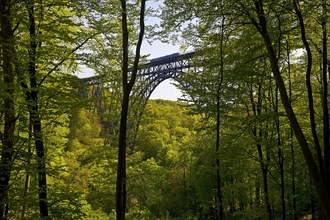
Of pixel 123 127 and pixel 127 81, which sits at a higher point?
pixel 127 81

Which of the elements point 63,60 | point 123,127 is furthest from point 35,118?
point 123,127

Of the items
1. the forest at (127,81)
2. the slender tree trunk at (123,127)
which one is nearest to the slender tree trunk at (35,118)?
the forest at (127,81)

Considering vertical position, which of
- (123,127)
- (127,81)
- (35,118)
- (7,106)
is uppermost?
(127,81)

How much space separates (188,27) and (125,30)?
5.18 ft

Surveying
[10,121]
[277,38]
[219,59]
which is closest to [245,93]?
[219,59]

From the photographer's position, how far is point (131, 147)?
35.9ft

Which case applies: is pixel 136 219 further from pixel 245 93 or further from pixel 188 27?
pixel 188 27

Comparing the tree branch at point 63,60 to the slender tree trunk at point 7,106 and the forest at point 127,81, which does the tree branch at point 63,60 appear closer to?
the forest at point 127,81

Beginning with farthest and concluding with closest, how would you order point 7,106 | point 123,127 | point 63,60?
point 123,127
point 63,60
point 7,106

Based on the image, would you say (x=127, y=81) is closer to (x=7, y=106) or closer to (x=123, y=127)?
(x=123, y=127)

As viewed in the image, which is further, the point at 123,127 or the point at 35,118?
the point at 123,127

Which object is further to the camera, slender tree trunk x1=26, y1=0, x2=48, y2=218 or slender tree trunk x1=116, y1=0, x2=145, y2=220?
slender tree trunk x1=116, y1=0, x2=145, y2=220

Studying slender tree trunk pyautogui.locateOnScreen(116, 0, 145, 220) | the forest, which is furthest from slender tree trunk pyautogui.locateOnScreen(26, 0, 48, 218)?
slender tree trunk pyautogui.locateOnScreen(116, 0, 145, 220)

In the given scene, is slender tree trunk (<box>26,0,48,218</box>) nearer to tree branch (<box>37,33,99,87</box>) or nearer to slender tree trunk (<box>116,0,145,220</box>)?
tree branch (<box>37,33,99,87</box>)
